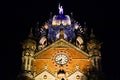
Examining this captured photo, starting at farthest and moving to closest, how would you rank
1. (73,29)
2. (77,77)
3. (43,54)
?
(73,29) → (43,54) → (77,77)

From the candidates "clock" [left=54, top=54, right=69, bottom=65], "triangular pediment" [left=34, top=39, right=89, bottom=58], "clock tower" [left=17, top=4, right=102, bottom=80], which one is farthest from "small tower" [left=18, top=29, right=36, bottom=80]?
"clock" [left=54, top=54, right=69, bottom=65]

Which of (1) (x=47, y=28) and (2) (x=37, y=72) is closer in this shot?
(2) (x=37, y=72)

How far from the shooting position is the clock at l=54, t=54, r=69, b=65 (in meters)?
37.7

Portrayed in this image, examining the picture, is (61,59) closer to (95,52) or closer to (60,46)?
(60,46)

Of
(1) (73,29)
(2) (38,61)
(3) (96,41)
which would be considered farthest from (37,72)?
(1) (73,29)

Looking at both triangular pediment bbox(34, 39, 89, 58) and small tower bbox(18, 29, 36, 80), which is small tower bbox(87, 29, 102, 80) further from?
small tower bbox(18, 29, 36, 80)

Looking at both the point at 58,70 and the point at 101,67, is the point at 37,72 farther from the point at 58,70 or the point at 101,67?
the point at 101,67

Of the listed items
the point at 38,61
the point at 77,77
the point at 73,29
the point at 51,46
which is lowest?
the point at 77,77

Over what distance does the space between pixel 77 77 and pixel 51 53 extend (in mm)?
5776

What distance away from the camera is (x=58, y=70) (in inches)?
1453

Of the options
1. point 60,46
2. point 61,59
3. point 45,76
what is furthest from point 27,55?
point 60,46

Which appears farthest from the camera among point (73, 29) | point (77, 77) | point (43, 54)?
point (73, 29)

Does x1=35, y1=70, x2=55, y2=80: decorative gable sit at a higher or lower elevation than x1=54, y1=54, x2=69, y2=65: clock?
lower

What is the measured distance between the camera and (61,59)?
1501 inches
